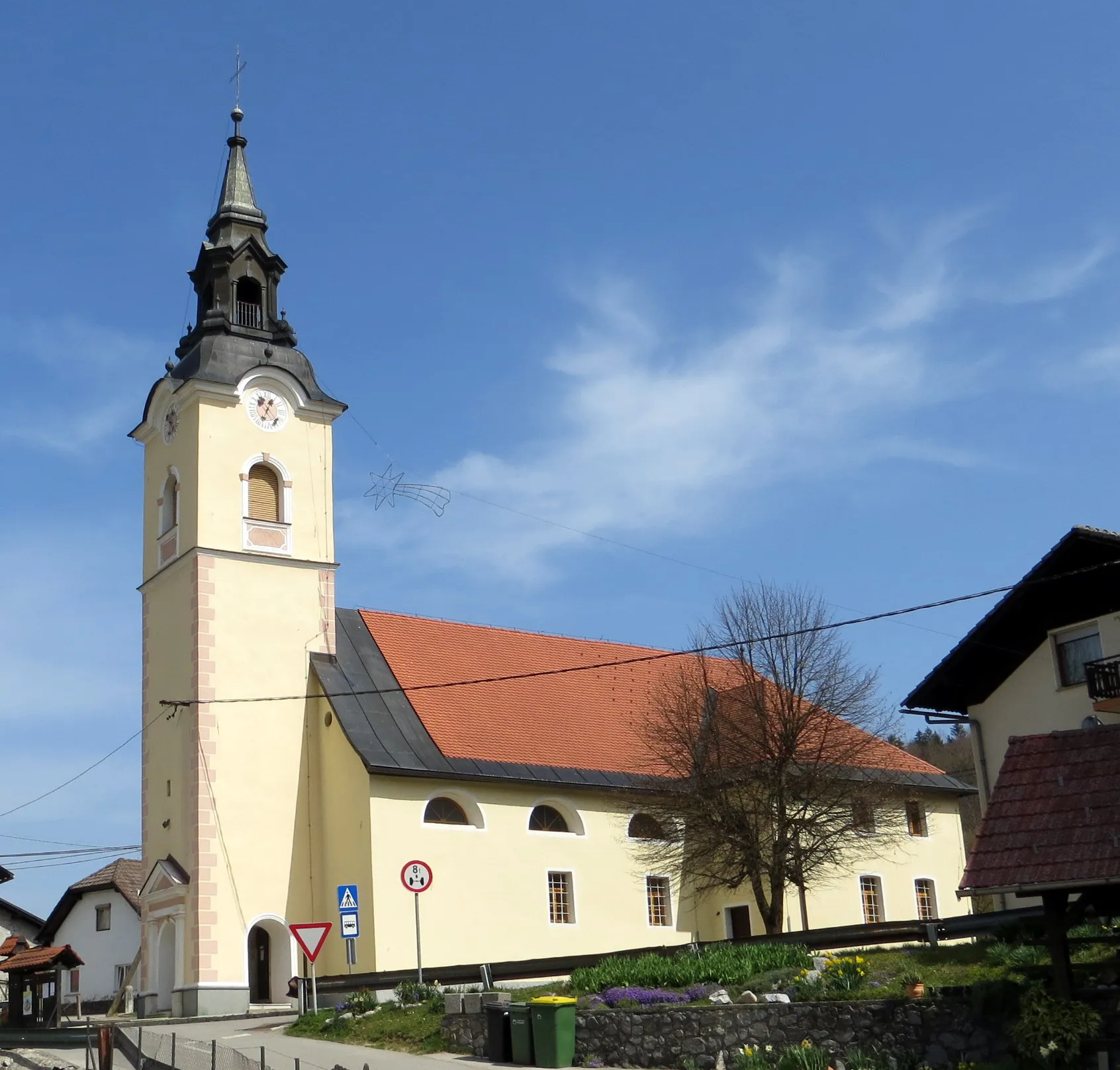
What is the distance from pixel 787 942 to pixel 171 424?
21.2m

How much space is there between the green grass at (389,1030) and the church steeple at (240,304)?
59.6 ft

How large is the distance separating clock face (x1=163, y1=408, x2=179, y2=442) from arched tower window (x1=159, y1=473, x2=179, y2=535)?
40.7 inches

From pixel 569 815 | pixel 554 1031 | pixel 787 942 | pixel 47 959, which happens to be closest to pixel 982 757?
pixel 787 942

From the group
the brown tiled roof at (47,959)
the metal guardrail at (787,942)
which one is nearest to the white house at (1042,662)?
the metal guardrail at (787,942)

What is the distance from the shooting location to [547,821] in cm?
3556

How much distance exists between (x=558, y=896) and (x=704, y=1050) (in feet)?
57.1

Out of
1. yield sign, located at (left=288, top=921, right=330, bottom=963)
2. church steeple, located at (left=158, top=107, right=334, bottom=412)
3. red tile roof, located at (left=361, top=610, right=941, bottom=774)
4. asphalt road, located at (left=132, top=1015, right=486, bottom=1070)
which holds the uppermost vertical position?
church steeple, located at (left=158, top=107, right=334, bottom=412)

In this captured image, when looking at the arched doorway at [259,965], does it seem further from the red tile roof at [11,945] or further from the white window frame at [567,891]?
the red tile roof at [11,945]

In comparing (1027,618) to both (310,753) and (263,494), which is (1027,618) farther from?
(263,494)

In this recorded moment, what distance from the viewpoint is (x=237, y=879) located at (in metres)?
32.3

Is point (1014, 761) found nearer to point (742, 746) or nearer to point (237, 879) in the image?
point (742, 746)

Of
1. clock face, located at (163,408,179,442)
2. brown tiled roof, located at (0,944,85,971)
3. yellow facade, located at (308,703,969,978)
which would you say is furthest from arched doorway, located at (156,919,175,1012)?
clock face, located at (163,408,179,442)

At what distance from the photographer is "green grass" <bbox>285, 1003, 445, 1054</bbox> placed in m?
20.8

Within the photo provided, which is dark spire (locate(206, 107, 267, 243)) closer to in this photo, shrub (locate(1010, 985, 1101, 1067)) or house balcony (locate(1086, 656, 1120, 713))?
house balcony (locate(1086, 656, 1120, 713))
